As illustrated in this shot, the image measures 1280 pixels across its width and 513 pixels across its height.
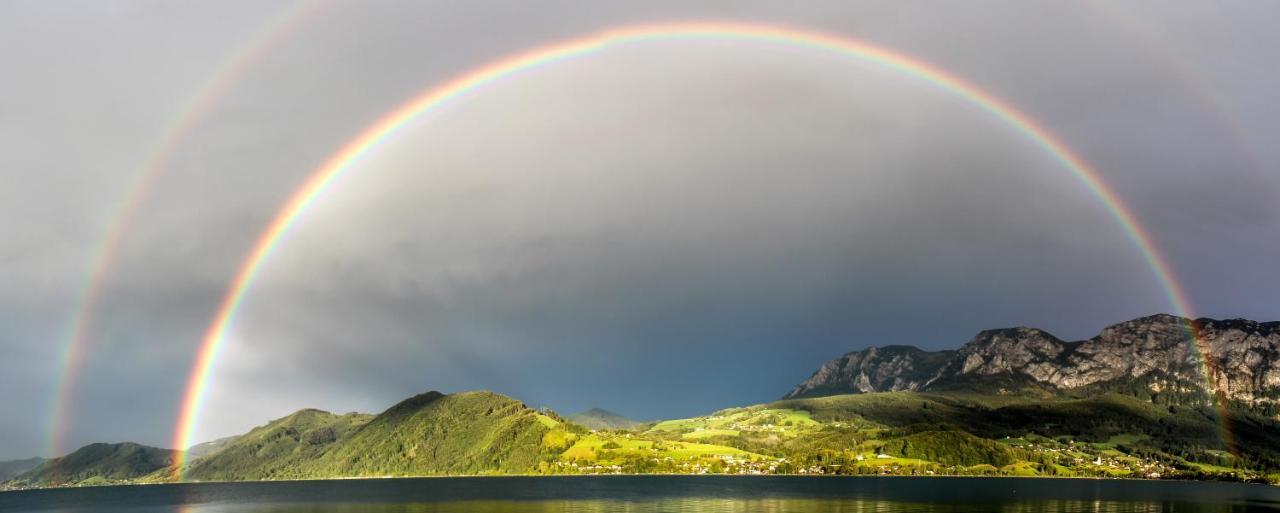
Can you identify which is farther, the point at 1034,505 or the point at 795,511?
the point at 1034,505

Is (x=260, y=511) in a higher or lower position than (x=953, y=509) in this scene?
lower

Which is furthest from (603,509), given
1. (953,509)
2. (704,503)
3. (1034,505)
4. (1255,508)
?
(1255,508)

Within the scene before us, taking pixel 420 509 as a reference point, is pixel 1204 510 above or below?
above

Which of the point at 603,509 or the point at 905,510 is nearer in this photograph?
the point at 905,510

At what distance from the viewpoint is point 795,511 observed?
16712cm

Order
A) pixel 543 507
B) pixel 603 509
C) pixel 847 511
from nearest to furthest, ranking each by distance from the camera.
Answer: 1. pixel 847 511
2. pixel 603 509
3. pixel 543 507

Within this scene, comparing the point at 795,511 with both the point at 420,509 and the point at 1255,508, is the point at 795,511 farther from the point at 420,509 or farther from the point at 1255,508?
the point at 1255,508

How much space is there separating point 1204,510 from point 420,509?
614 ft

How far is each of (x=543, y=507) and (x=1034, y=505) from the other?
122425mm

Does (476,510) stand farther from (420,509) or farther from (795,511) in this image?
(795,511)

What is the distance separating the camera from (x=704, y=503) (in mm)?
197125

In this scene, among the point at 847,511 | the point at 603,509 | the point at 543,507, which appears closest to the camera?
the point at 847,511

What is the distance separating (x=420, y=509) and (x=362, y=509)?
20.5 m

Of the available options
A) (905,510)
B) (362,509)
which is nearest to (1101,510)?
(905,510)
